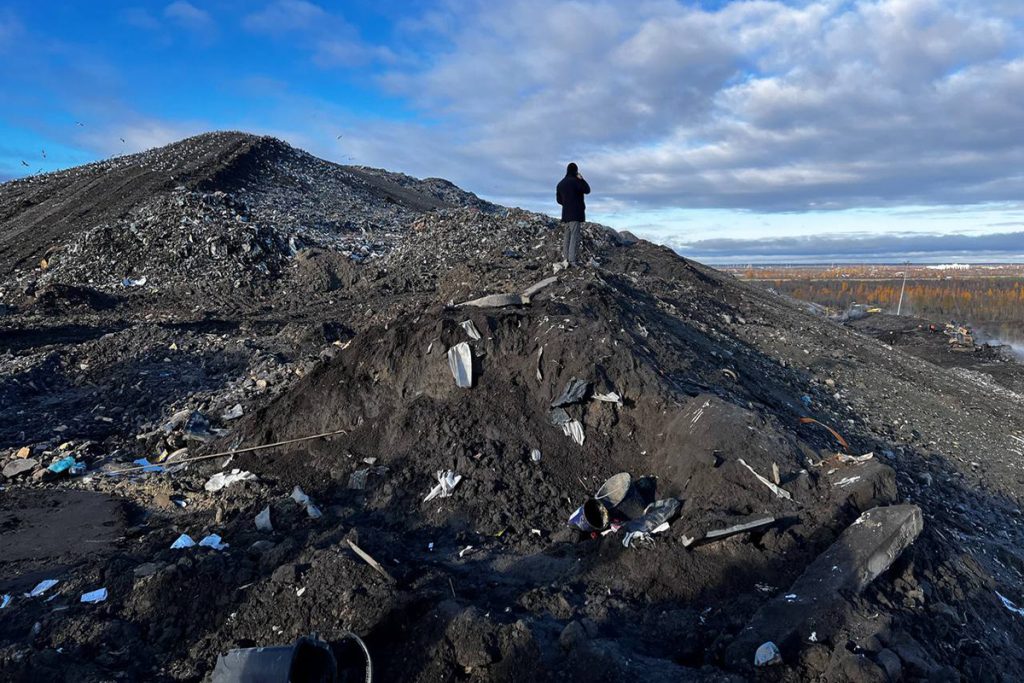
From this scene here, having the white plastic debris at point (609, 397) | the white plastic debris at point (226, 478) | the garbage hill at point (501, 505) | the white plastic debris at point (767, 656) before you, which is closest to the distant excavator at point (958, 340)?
the garbage hill at point (501, 505)

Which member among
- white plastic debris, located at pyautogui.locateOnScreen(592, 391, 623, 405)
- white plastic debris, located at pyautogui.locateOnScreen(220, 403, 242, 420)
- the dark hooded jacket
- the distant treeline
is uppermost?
the dark hooded jacket

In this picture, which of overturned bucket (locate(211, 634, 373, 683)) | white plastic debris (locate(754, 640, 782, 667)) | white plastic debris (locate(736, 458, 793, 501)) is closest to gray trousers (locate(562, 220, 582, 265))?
white plastic debris (locate(736, 458, 793, 501))

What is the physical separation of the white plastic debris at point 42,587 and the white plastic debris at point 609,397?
3720mm

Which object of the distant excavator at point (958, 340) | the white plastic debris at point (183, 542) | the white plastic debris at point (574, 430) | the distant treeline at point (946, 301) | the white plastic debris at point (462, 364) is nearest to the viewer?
the white plastic debris at point (183, 542)

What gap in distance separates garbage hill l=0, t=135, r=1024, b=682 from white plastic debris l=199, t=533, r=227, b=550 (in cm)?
2

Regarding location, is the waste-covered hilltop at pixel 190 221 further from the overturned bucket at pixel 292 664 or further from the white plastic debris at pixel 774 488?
the white plastic debris at pixel 774 488

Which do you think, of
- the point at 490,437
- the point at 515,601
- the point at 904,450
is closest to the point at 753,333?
the point at 904,450

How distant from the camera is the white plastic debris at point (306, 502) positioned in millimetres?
4373

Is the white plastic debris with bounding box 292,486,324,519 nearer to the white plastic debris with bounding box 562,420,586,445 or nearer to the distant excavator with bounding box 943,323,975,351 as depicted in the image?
the white plastic debris with bounding box 562,420,586,445

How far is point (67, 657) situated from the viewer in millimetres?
2979

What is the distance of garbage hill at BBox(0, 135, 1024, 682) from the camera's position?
3.08m

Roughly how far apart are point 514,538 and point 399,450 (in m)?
1.26

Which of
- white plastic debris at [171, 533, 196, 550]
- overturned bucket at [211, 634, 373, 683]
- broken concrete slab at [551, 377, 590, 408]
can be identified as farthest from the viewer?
broken concrete slab at [551, 377, 590, 408]

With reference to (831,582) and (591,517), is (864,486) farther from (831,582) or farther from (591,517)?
(591,517)
